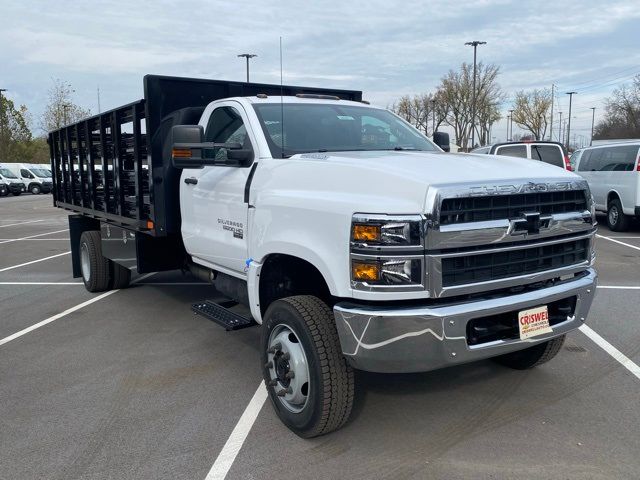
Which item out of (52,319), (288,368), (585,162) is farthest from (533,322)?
(585,162)

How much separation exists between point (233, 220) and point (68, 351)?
2.30 metres

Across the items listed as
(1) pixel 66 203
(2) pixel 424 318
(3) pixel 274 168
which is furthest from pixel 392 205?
(1) pixel 66 203

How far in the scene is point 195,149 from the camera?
14.5 ft

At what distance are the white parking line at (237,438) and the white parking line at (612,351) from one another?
9.60ft

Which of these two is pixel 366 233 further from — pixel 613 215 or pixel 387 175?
pixel 613 215

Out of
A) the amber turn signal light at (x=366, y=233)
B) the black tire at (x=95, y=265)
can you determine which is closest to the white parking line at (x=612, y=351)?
the amber turn signal light at (x=366, y=233)

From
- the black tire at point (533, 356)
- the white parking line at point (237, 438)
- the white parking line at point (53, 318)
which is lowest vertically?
the white parking line at point (53, 318)

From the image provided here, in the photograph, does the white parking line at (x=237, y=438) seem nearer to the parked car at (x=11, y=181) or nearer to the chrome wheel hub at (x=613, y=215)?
the chrome wheel hub at (x=613, y=215)

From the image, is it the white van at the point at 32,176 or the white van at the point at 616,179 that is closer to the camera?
the white van at the point at 616,179

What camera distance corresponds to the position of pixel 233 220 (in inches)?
183

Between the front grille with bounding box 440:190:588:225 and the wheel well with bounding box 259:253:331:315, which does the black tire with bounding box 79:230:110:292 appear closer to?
the wheel well with bounding box 259:253:331:315

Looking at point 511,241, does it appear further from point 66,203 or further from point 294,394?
point 66,203

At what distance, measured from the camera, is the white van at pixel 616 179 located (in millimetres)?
13289

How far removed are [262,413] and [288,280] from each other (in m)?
0.94
